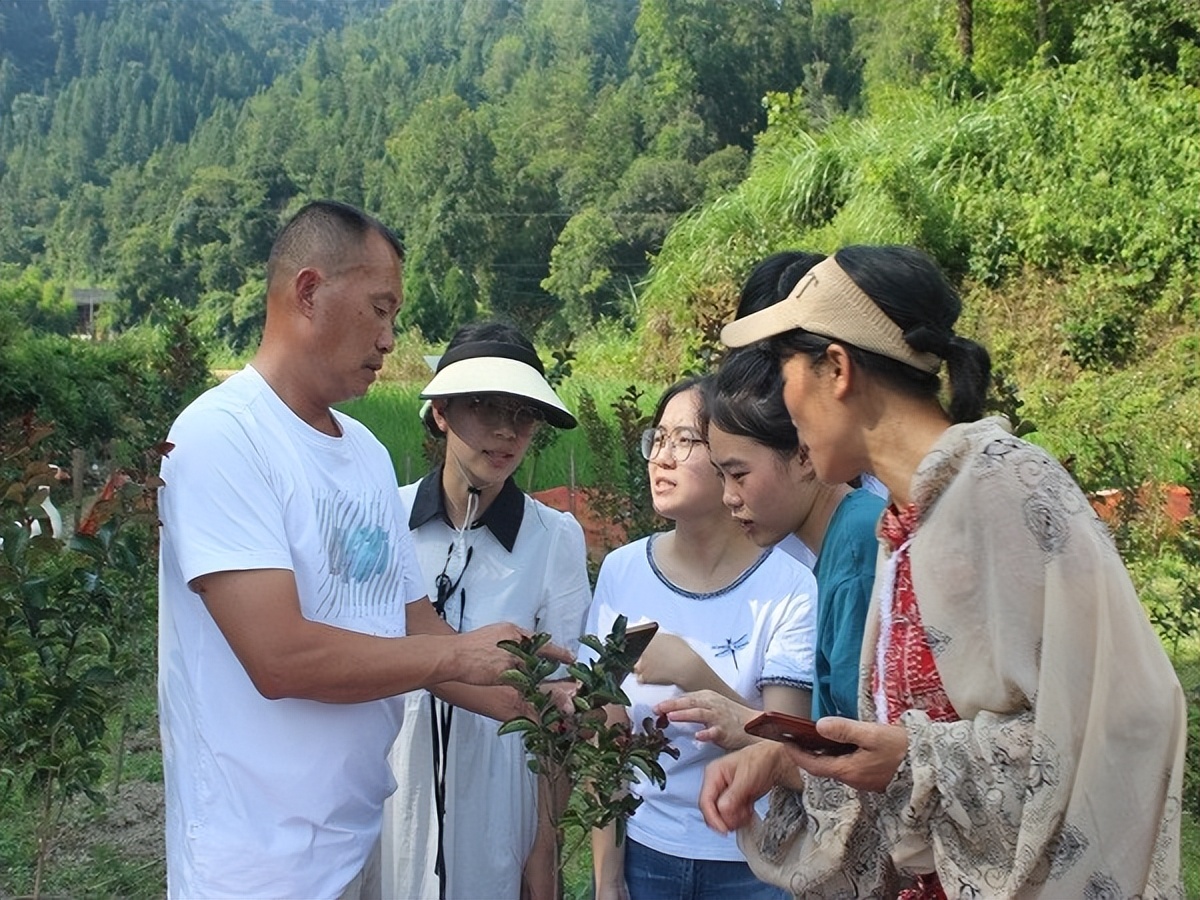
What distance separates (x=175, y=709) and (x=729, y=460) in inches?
41.0

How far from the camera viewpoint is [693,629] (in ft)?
8.88

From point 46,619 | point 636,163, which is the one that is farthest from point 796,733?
point 636,163

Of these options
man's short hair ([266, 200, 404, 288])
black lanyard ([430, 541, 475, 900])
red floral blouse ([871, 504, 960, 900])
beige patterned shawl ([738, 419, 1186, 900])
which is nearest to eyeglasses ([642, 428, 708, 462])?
black lanyard ([430, 541, 475, 900])

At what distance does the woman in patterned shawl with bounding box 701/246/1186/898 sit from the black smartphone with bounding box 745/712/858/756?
19mm

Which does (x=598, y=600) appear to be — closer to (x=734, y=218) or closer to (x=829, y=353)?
(x=829, y=353)

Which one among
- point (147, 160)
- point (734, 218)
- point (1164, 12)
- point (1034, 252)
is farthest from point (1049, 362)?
point (147, 160)

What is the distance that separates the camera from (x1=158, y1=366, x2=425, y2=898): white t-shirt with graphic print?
86.0 inches

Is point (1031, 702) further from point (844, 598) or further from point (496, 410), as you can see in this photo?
point (496, 410)

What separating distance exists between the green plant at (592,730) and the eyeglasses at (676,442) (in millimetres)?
609

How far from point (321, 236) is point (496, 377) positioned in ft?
2.12

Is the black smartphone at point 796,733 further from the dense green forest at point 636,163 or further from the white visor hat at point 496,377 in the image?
the dense green forest at point 636,163

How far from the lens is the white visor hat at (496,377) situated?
2.96 metres

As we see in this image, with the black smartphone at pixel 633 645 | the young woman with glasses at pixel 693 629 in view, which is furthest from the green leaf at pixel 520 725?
the young woman with glasses at pixel 693 629

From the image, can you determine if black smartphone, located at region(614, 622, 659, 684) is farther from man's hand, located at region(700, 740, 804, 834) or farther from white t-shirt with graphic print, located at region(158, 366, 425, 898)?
white t-shirt with graphic print, located at region(158, 366, 425, 898)
